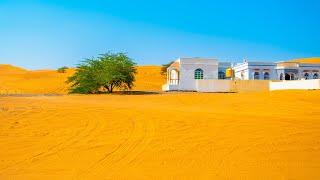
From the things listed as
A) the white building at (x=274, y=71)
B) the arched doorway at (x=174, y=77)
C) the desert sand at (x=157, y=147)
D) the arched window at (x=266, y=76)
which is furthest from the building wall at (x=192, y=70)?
the desert sand at (x=157, y=147)

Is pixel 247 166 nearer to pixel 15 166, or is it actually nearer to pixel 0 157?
pixel 15 166

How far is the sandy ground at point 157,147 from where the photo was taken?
5.80 metres

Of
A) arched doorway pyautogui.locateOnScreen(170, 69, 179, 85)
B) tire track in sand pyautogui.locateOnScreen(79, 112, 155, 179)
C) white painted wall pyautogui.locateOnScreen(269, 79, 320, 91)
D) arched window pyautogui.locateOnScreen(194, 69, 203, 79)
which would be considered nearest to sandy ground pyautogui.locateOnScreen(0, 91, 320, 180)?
tire track in sand pyautogui.locateOnScreen(79, 112, 155, 179)

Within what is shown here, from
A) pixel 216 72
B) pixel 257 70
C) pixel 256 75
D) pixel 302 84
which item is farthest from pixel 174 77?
pixel 302 84

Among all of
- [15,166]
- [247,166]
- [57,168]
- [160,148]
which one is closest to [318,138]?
[247,166]

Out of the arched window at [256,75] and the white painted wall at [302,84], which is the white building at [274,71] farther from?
the white painted wall at [302,84]

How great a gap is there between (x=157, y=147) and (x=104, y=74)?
25.5m

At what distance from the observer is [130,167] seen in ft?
19.8

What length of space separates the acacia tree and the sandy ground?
68.4 feet

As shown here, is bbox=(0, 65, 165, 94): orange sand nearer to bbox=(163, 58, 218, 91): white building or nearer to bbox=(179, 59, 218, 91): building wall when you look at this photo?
bbox=(163, 58, 218, 91): white building

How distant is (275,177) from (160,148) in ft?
8.33

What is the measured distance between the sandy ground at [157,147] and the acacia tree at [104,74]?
2085cm

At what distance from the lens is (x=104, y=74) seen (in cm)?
3228

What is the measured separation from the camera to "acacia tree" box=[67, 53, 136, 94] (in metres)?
32.3
